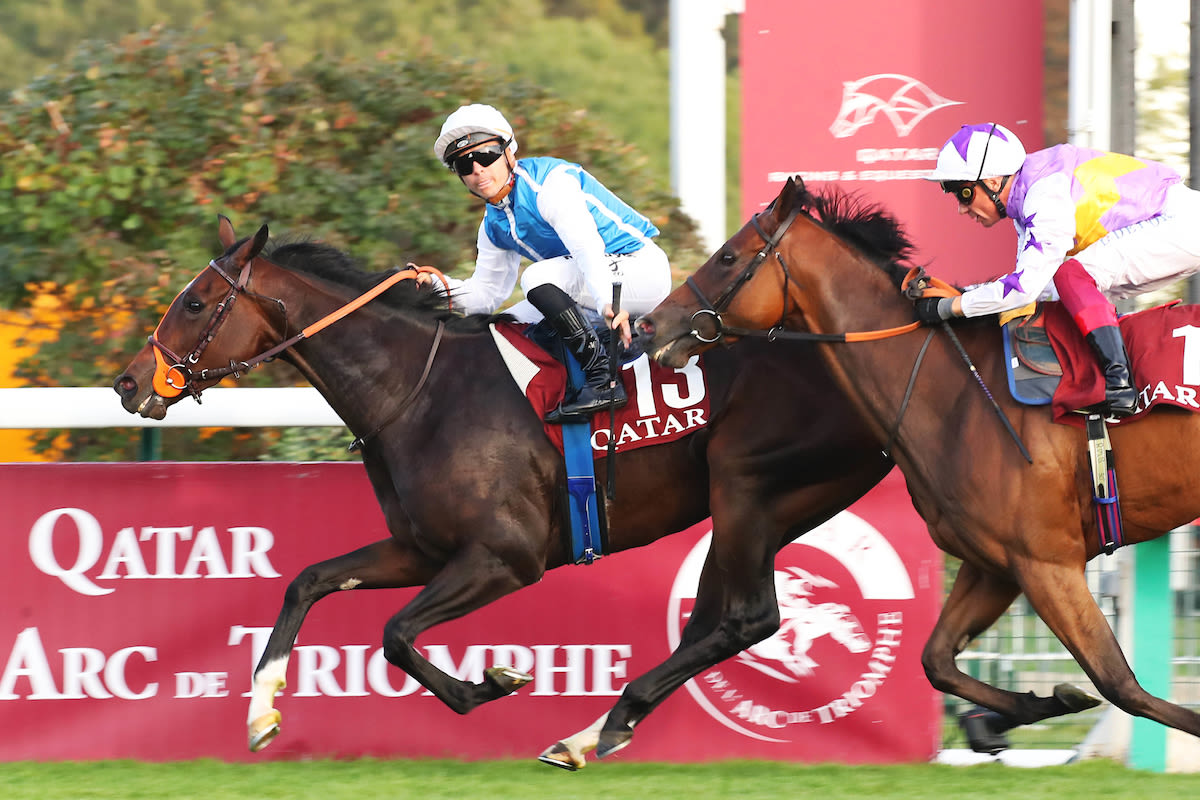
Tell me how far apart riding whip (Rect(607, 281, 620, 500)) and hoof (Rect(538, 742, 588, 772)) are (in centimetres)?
79

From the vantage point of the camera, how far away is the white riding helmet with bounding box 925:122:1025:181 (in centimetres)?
467

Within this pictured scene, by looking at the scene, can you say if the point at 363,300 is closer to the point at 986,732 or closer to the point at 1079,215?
the point at 1079,215

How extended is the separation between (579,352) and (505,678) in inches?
40.3

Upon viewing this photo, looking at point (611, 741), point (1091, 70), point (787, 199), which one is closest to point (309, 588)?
point (611, 741)

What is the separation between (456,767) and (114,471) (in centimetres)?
152

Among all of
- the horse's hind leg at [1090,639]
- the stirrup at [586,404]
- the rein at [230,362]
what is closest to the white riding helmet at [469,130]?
the rein at [230,362]

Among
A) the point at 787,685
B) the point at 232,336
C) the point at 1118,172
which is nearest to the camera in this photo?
the point at 1118,172

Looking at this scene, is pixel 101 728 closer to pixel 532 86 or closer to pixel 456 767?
pixel 456 767

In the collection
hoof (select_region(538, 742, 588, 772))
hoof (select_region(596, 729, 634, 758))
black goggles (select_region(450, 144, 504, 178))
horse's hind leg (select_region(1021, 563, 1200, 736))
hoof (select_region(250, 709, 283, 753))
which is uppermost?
black goggles (select_region(450, 144, 504, 178))

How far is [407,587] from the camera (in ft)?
17.7

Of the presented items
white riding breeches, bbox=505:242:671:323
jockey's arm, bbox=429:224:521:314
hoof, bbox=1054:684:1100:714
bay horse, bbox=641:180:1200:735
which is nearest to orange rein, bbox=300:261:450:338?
jockey's arm, bbox=429:224:521:314

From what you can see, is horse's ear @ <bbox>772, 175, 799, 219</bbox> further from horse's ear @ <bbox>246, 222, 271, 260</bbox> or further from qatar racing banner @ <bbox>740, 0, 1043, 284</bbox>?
qatar racing banner @ <bbox>740, 0, 1043, 284</bbox>

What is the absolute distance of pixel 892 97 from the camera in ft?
25.5

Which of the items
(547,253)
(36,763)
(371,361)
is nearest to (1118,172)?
(547,253)
